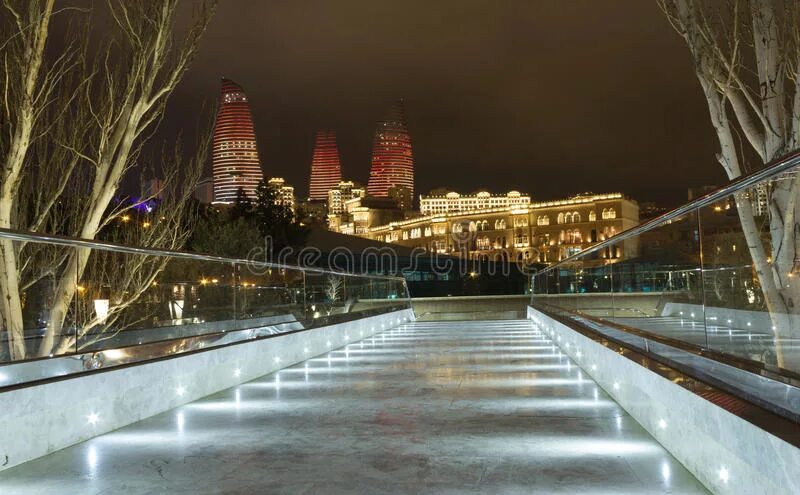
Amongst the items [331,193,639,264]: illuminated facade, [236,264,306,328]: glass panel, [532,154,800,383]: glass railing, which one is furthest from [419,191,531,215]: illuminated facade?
[532,154,800,383]: glass railing

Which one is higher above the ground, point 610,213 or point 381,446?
point 610,213

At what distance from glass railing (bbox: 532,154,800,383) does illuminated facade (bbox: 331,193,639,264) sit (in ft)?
356

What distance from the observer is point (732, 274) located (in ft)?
11.2

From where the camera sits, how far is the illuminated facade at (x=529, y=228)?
386 ft

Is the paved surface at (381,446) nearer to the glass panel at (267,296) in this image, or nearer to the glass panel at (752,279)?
the glass panel at (752,279)

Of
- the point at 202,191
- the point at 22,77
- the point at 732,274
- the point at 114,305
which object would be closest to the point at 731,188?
the point at 732,274

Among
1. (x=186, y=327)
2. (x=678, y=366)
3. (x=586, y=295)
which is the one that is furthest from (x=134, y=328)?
(x=586, y=295)

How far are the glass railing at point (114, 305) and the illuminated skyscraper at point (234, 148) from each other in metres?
168

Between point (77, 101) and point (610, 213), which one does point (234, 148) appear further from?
point (77, 101)

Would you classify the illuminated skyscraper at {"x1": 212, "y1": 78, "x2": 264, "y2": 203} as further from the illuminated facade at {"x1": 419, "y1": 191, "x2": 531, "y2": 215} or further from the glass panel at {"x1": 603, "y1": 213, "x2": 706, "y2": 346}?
the glass panel at {"x1": 603, "y1": 213, "x2": 706, "y2": 346}

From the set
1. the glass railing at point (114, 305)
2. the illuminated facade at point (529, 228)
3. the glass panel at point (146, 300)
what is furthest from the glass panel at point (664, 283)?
the illuminated facade at point (529, 228)

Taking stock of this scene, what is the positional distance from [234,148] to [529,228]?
3261 inches

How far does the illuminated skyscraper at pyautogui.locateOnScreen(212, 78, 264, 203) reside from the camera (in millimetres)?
173875

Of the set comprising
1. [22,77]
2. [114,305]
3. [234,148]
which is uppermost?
[234,148]
